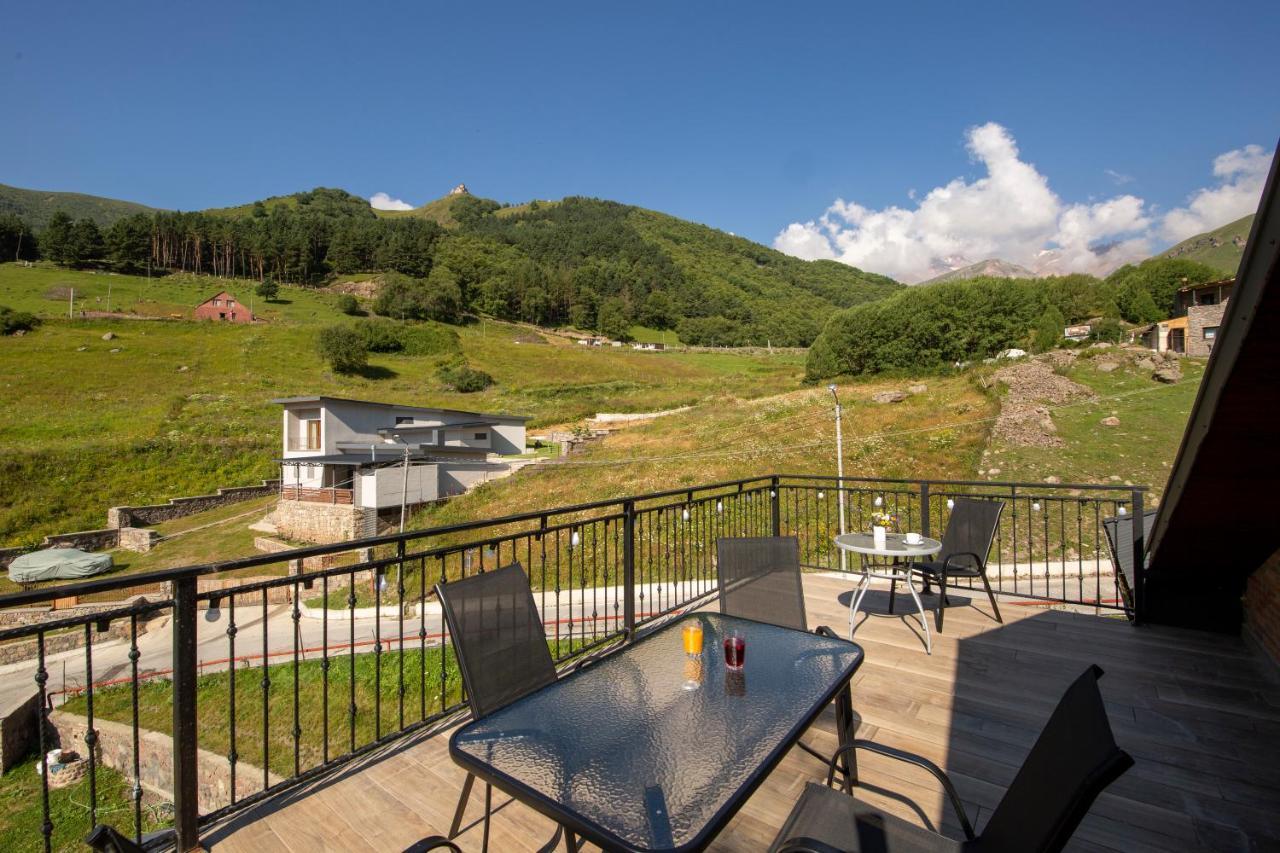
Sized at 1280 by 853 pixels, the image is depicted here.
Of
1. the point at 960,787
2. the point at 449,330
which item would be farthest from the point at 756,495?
the point at 449,330

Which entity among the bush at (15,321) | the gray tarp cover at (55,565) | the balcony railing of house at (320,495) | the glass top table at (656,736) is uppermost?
the bush at (15,321)

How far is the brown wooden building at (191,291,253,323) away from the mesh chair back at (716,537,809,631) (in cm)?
5570

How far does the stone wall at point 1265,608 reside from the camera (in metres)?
3.53

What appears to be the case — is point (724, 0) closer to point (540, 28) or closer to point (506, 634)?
point (540, 28)

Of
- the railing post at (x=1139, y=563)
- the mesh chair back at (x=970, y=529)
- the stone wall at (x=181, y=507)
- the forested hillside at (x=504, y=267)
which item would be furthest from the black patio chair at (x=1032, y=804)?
the forested hillside at (x=504, y=267)

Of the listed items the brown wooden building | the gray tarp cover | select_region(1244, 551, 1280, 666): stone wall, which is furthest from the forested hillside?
select_region(1244, 551, 1280, 666): stone wall

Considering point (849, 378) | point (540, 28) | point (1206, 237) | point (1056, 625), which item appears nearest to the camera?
point (1056, 625)

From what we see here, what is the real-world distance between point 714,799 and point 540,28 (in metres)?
18.0

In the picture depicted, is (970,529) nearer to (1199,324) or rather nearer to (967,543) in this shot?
(967,543)

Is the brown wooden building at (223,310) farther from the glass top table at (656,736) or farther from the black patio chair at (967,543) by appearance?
the glass top table at (656,736)

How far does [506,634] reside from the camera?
7.83ft

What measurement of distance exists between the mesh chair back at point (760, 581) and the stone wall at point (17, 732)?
545 inches

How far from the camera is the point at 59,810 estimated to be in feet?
30.9

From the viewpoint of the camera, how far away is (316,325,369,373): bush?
3841 centimetres
